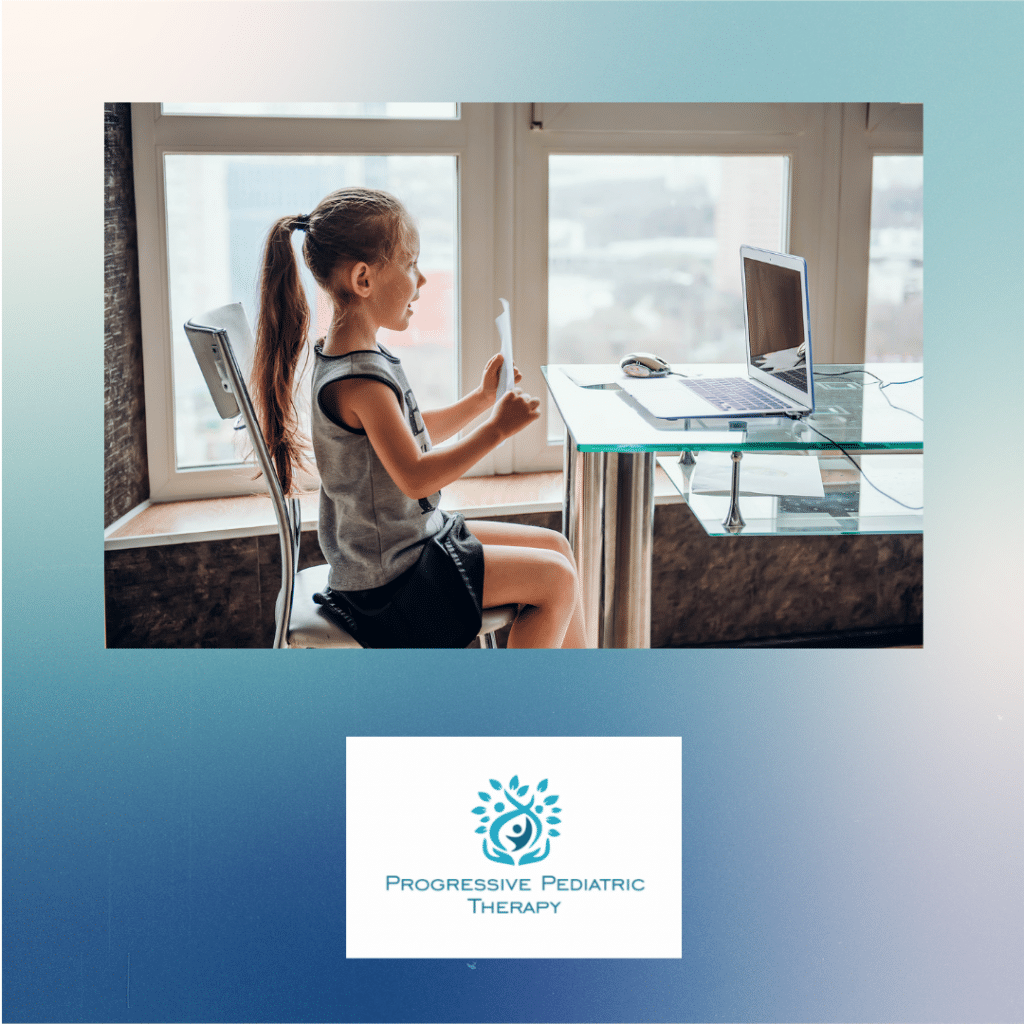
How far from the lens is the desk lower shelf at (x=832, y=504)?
1.65 meters

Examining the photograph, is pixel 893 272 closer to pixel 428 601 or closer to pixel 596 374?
pixel 596 374

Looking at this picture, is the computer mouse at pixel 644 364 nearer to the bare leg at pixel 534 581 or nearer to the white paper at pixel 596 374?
the white paper at pixel 596 374

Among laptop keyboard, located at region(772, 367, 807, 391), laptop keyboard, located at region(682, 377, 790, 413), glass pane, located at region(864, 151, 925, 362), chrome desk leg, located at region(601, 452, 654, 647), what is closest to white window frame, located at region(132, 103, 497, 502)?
chrome desk leg, located at region(601, 452, 654, 647)

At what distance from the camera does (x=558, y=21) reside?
5.22 feet

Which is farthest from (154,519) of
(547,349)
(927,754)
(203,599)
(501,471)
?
(927,754)

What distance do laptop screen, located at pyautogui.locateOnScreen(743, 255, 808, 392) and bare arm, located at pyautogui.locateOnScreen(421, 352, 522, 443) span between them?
0.40 meters

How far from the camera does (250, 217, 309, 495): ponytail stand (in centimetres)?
157

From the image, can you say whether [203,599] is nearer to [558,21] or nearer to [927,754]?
[558,21]

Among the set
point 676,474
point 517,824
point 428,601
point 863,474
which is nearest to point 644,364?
point 676,474

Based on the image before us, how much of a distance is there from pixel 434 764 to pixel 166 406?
2.27ft

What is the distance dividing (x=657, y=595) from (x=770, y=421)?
1.57ft

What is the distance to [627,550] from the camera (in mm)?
1702

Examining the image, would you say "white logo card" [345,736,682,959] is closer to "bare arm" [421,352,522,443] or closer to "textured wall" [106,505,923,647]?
"textured wall" [106,505,923,647]

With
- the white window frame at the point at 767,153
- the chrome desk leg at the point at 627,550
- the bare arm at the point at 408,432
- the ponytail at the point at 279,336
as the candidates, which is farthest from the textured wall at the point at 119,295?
the chrome desk leg at the point at 627,550
